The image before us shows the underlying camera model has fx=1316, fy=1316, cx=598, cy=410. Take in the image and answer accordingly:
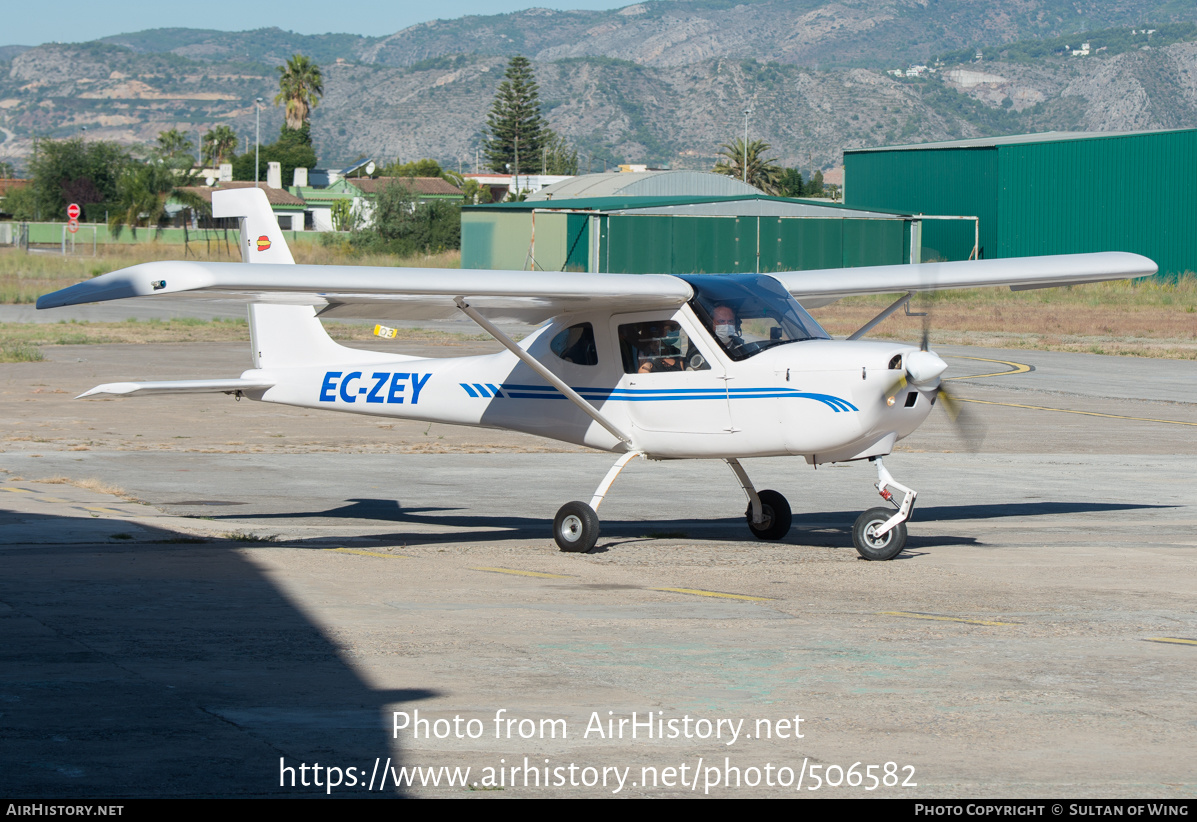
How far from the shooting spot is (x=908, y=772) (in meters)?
5.28

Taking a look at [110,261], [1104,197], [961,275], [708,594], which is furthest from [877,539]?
[110,261]

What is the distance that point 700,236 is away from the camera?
58.7 metres

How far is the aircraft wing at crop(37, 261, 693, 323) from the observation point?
880 centimetres

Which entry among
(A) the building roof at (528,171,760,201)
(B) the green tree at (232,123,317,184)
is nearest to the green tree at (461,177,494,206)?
(B) the green tree at (232,123,317,184)

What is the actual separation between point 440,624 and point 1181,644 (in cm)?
440

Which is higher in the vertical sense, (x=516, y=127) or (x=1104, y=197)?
(x=516, y=127)

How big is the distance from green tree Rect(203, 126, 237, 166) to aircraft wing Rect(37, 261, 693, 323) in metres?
158

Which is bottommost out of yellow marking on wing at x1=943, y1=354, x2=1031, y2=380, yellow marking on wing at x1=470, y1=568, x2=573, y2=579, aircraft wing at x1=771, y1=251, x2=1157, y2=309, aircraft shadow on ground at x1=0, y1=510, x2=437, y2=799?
yellow marking on wing at x1=943, y1=354, x2=1031, y2=380

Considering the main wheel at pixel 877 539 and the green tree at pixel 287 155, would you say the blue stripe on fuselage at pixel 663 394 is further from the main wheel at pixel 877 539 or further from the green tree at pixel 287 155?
the green tree at pixel 287 155

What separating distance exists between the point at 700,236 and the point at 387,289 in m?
49.3

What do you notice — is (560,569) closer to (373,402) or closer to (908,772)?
(373,402)

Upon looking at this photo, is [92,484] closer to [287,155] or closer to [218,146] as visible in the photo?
[287,155]

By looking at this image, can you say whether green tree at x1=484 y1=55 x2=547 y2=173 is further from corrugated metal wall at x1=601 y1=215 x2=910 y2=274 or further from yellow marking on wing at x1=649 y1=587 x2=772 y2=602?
yellow marking on wing at x1=649 y1=587 x2=772 y2=602
